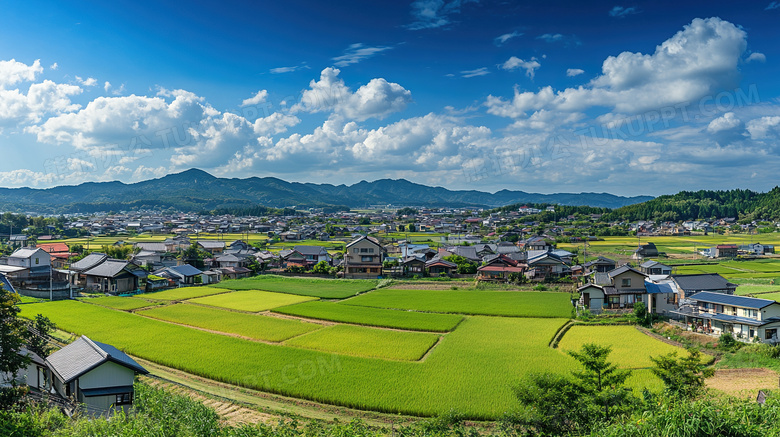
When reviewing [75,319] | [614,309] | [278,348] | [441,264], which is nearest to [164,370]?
[278,348]

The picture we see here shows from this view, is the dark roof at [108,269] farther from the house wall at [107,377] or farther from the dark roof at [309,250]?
the house wall at [107,377]

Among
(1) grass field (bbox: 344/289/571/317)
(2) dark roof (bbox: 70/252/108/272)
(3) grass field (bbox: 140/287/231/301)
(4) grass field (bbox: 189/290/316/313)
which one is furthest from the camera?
(2) dark roof (bbox: 70/252/108/272)

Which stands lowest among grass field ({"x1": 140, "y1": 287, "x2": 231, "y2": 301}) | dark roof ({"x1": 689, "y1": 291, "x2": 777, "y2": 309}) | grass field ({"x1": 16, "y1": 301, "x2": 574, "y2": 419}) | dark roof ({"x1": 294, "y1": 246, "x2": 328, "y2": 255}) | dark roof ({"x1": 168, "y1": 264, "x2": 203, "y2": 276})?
grass field ({"x1": 140, "y1": 287, "x2": 231, "y2": 301})

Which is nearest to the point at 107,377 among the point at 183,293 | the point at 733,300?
the point at 183,293

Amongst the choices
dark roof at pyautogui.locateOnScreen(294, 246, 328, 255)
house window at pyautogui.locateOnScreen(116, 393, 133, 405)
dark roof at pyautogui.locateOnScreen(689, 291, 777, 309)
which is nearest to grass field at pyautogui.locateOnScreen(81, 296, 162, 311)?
house window at pyautogui.locateOnScreen(116, 393, 133, 405)

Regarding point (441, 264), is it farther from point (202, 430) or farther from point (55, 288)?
point (202, 430)

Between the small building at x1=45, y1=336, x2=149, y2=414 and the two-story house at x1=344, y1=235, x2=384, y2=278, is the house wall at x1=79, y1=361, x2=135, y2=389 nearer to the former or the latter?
the small building at x1=45, y1=336, x2=149, y2=414
